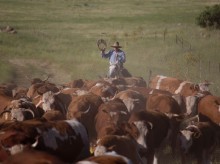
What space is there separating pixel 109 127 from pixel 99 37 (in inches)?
1282

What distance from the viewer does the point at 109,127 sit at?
10.4 meters

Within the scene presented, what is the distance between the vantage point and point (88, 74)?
27.4 metres

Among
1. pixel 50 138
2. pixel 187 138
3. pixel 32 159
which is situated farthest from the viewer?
pixel 187 138

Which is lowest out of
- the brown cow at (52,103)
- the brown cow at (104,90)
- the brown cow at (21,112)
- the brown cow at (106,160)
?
the brown cow at (104,90)

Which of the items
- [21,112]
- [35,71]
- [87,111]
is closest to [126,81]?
[87,111]

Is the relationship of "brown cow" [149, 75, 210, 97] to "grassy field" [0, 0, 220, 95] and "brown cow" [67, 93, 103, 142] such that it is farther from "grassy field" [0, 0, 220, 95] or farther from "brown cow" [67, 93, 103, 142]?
"brown cow" [67, 93, 103, 142]

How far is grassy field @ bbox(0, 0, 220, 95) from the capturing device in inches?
1075

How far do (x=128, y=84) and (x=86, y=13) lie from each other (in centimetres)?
4253

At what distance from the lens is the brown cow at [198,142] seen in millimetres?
11422

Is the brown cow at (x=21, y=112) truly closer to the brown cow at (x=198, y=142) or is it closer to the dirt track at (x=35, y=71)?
the brown cow at (x=198, y=142)

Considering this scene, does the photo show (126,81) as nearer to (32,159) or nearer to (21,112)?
(21,112)

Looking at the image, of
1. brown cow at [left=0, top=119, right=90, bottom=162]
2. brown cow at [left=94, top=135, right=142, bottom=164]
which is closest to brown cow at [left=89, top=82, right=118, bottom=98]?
brown cow at [left=94, top=135, right=142, bottom=164]

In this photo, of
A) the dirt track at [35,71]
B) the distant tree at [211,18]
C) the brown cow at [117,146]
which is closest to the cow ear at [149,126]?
the brown cow at [117,146]

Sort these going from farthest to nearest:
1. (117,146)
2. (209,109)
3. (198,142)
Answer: (209,109) < (198,142) < (117,146)
